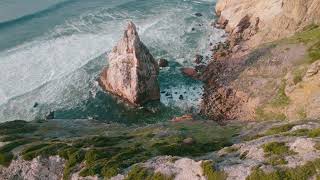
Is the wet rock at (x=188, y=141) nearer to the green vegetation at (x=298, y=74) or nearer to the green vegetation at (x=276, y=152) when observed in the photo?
the green vegetation at (x=276, y=152)

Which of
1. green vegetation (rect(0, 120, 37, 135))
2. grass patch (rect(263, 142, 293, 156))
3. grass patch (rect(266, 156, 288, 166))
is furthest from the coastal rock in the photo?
grass patch (rect(266, 156, 288, 166))

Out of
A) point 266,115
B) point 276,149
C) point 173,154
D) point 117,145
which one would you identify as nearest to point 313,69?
point 266,115

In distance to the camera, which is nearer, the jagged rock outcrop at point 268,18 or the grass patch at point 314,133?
the grass patch at point 314,133

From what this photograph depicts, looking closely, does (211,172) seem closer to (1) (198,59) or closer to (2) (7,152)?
(2) (7,152)

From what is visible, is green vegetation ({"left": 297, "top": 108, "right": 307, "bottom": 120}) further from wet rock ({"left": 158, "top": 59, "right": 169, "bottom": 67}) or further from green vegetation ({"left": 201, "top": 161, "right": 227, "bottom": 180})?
wet rock ({"left": 158, "top": 59, "right": 169, "bottom": 67})

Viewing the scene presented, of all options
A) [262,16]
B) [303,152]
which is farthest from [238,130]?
[262,16]

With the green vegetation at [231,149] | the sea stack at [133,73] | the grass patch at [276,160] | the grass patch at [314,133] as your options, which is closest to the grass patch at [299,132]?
the grass patch at [314,133]

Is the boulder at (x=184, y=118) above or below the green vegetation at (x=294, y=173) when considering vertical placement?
below
